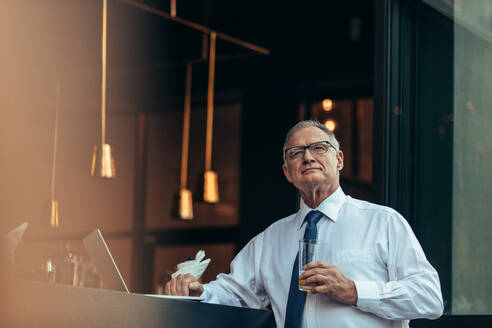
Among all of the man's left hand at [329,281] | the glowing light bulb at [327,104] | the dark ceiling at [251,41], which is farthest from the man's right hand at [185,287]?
the glowing light bulb at [327,104]

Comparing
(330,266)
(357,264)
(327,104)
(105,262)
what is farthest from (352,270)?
(327,104)

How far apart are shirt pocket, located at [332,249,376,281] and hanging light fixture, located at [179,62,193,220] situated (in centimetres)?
382

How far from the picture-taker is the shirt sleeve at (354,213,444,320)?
2.07 m

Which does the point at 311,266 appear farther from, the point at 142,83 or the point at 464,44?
the point at 142,83

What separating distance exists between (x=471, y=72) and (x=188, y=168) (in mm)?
5986

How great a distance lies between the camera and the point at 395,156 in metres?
2.96

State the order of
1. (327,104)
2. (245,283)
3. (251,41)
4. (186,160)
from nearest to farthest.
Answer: (245,283), (327,104), (251,41), (186,160)

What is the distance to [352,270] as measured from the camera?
2.23 m

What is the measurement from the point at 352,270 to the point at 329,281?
21cm

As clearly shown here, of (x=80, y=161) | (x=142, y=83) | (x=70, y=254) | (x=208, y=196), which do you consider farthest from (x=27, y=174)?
(x=70, y=254)

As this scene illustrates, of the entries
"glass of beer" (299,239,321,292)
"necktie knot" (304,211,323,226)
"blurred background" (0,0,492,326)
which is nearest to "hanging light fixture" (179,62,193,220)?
"blurred background" (0,0,492,326)

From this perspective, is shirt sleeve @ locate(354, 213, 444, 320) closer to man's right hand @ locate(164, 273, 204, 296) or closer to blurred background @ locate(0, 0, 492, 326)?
man's right hand @ locate(164, 273, 204, 296)

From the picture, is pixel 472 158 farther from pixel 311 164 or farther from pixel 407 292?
pixel 407 292

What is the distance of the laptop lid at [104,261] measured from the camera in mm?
2162
